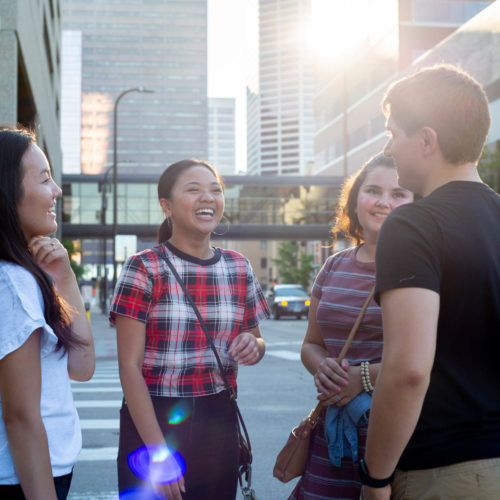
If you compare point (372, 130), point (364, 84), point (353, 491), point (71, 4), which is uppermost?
point (71, 4)

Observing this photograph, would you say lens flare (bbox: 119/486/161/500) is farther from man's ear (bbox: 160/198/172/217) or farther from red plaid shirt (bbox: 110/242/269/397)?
man's ear (bbox: 160/198/172/217)

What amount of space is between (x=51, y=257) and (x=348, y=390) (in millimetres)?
1265

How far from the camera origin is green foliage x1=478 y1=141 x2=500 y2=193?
27.3 m

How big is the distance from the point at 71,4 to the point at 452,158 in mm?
187584

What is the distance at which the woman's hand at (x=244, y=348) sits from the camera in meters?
3.15

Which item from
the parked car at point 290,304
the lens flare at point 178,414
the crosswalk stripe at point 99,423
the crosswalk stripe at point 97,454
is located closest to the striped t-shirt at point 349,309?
the lens flare at point 178,414

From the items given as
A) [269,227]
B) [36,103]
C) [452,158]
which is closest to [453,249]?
[452,158]

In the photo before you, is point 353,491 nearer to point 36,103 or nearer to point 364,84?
point 36,103

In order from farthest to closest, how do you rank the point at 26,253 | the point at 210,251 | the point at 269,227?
the point at 269,227
the point at 210,251
the point at 26,253

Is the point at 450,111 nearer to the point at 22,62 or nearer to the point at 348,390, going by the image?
the point at 348,390

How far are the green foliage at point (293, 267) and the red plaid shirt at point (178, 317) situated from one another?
67.7m

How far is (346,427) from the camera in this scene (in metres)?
2.94

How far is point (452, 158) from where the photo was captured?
215 centimetres

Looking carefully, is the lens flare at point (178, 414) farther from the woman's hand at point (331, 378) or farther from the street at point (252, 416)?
the street at point (252, 416)
